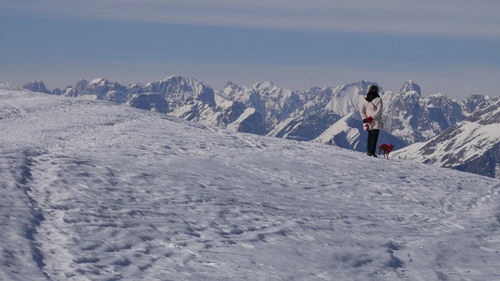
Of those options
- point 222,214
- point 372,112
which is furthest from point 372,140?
point 222,214

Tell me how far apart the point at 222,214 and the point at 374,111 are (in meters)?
12.5

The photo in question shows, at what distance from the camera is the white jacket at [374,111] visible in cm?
2419

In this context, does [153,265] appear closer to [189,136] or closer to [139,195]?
[139,195]

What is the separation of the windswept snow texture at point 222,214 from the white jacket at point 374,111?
248 cm

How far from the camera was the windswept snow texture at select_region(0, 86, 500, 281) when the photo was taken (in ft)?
33.8

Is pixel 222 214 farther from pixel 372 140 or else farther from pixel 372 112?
pixel 372 140

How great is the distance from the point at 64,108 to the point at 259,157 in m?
11.5

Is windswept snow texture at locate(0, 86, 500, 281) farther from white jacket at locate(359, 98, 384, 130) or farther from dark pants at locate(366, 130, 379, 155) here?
dark pants at locate(366, 130, 379, 155)

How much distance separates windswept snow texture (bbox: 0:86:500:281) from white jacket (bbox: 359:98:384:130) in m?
2.48

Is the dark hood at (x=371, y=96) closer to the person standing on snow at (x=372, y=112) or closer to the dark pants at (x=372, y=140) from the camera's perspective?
the person standing on snow at (x=372, y=112)

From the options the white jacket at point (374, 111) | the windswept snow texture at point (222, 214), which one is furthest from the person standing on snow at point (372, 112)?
the windswept snow texture at point (222, 214)

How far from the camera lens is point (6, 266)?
9086mm

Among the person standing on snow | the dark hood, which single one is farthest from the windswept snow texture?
the dark hood

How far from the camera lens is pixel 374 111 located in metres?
24.2
